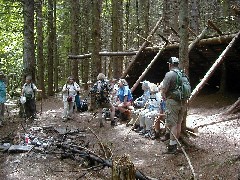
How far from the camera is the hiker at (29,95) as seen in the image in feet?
40.6

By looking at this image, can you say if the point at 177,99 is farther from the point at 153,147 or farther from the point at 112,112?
the point at 112,112

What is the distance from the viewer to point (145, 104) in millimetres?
10320

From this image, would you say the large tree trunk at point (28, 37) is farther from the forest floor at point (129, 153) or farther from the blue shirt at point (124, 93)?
the blue shirt at point (124, 93)

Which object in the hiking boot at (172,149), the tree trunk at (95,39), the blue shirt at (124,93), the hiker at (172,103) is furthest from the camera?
the tree trunk at (95,39)

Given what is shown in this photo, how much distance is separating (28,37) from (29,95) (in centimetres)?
220

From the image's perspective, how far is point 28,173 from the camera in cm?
698

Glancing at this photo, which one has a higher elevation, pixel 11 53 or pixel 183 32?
pixel 183 32

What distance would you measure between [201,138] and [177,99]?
5.32 feet

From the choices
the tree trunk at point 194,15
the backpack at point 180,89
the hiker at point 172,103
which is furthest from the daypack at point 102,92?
the tree trunk at point 194,15

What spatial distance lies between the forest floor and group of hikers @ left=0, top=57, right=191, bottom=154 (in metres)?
0.36

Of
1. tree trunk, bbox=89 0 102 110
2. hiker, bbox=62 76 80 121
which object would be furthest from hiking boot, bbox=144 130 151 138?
tree trunk, bbox=89 0 102 110

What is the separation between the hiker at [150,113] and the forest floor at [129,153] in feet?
1.04

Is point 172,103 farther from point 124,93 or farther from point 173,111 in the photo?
point 124,93

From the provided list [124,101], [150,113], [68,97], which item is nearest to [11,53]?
[68,97]
